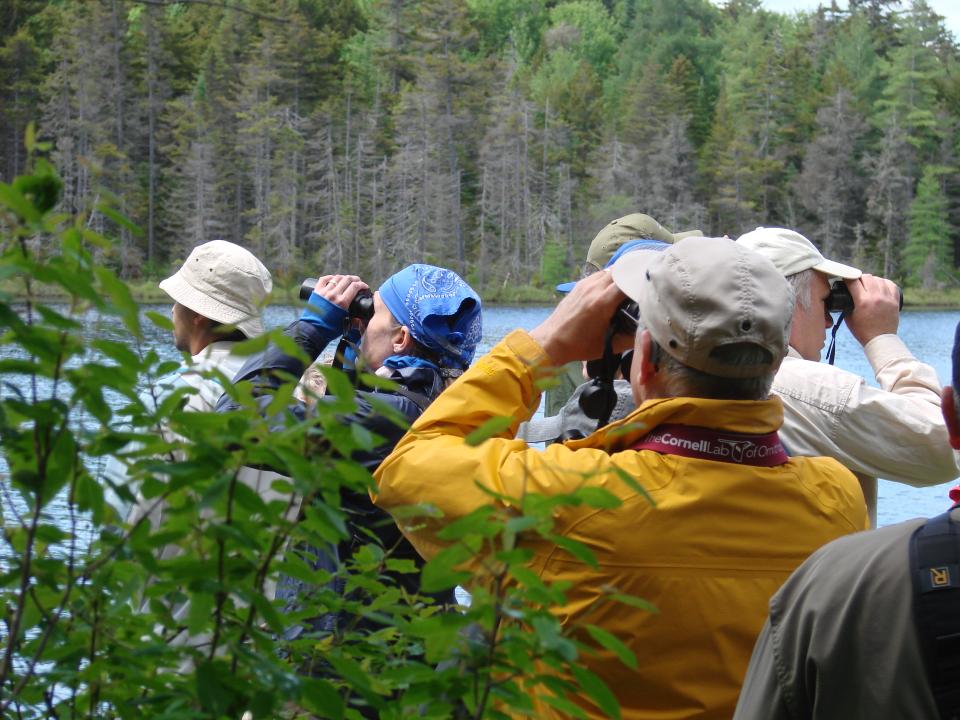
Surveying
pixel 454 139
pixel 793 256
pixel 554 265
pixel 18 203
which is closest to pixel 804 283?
pixel 793 256

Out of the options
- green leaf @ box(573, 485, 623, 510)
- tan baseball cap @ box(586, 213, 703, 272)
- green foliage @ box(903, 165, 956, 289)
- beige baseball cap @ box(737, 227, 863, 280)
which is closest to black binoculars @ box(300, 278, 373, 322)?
beige baseball cap @ box(737, 227, 863, 280)

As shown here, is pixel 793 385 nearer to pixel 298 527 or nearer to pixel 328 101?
pixel 298 527

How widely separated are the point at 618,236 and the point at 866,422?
1.36 m

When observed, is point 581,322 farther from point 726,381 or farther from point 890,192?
point 890,192

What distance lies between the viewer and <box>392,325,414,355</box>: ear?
2.56 meters

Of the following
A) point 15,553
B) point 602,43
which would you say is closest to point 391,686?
→ point 15,553

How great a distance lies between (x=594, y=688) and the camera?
3.53ft

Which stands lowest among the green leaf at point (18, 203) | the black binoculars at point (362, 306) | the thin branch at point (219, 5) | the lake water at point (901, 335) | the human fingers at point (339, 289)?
the lake water at point (901, 335)

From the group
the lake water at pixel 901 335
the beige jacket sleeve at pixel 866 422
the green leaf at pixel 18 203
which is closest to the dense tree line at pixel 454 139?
the lake water at pixel 901 335

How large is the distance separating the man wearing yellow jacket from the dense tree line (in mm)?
36242

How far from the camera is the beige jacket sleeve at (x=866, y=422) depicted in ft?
7.13

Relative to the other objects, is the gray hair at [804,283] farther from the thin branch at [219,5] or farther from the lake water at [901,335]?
the thin branch at [219,5]

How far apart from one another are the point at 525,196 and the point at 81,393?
5180cm

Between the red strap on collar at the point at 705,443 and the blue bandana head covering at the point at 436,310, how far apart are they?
1041 millimetres
